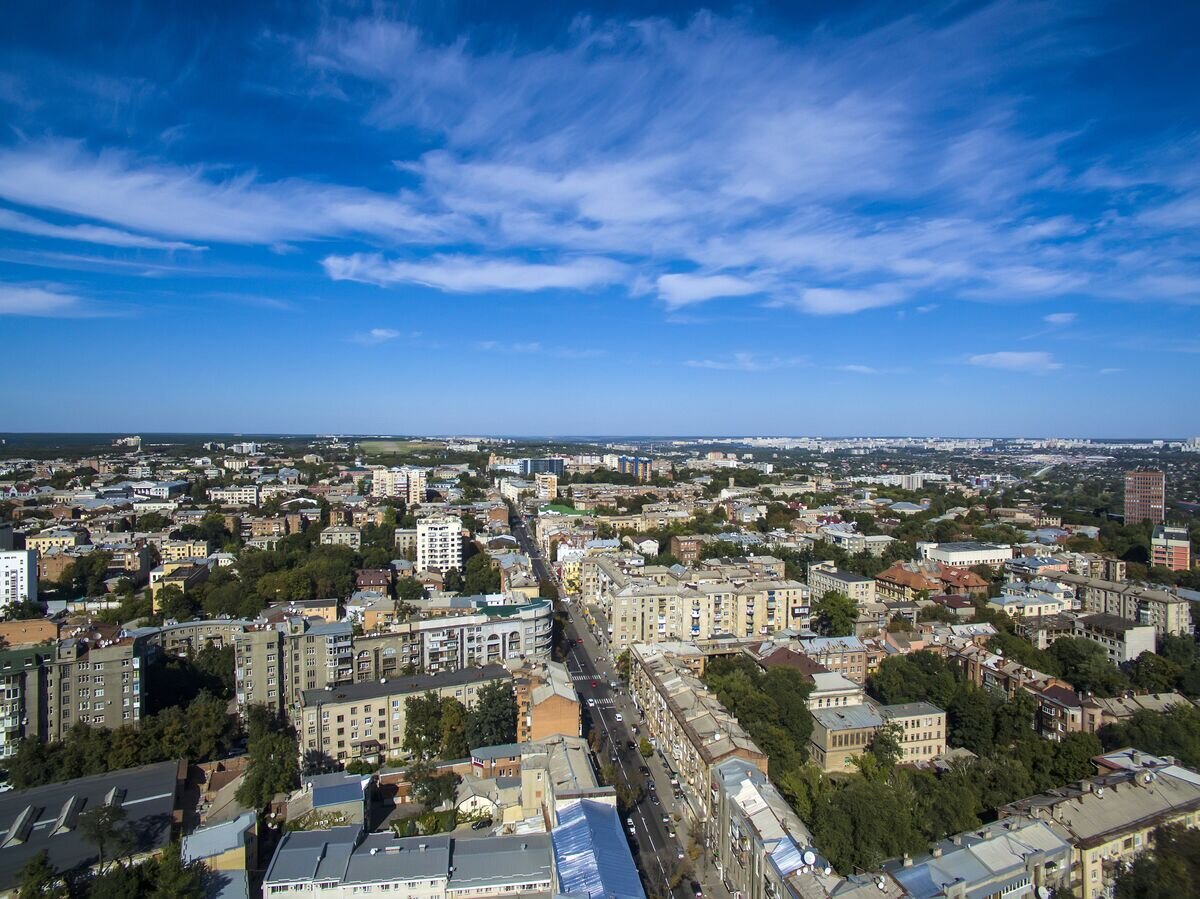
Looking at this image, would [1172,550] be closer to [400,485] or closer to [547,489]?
[547,489]

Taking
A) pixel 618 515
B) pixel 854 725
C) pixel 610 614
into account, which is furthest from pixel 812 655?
pixel 618 515

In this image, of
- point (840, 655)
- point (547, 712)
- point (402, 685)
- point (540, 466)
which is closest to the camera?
point (547, 712)

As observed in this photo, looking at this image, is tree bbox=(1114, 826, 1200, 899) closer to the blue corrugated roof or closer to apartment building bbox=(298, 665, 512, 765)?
the blue corrugated roof

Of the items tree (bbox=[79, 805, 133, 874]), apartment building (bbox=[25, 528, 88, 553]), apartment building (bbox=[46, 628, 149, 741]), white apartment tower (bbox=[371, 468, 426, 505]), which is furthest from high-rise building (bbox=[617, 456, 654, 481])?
tree (bbox=[79, 805, 133, 874])

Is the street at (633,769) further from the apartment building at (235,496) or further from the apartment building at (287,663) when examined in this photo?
the apartment building at (235,496)

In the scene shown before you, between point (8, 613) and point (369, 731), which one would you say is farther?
point (8, 613)

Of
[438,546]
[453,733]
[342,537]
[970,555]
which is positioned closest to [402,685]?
[453,733]

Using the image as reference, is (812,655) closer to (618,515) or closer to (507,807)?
(507,807)
